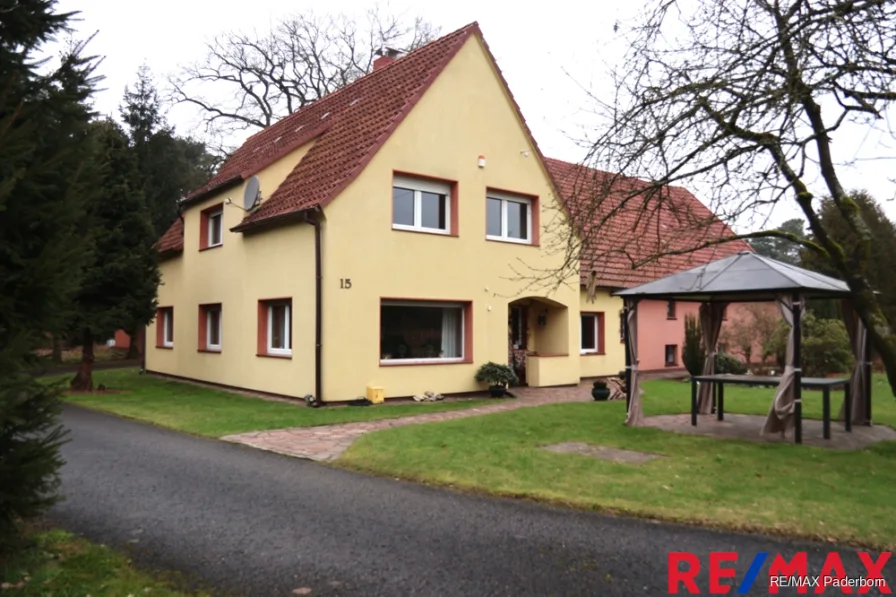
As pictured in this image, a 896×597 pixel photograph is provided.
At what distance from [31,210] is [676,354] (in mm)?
23664

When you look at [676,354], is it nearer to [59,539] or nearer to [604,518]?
[604,518]

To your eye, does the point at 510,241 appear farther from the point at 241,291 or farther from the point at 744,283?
the point at 744,283

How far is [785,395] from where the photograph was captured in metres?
10.5

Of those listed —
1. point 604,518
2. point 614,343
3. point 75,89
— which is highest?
point 75,89

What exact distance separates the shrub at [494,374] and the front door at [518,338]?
5.44 ft

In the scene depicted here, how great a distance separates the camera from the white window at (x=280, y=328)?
632 inches

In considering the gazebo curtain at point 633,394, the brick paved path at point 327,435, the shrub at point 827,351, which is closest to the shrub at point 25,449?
the brick paved path at point 327,435

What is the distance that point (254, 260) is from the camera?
17.1 metres

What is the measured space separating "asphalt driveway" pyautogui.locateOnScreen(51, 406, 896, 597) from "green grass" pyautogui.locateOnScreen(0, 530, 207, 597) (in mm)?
272

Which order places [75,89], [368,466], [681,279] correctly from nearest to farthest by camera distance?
[75,89] → [368,466] → [681,279]

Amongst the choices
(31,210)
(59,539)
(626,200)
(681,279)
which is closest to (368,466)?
(59,539)

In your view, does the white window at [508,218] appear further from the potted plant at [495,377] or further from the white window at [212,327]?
the white window at [212,327]

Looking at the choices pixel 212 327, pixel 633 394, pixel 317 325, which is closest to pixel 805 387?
pixel 633 394

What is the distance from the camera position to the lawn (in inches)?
249
